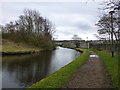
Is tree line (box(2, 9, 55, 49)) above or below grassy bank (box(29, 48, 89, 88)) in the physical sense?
above

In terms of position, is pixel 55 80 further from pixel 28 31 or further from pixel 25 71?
pixel 28 31

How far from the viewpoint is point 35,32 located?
43562 mm

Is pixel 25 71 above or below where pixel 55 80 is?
below

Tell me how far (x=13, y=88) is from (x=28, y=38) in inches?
1360

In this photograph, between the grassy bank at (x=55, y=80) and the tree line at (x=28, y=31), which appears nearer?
the grassy bank at (x=55, y=80)

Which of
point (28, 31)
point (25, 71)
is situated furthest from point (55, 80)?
point (28, 31)

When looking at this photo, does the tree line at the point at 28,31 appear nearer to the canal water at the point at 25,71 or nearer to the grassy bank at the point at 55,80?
the canal water at the point at 25,71

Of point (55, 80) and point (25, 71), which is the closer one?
point (55, 80)

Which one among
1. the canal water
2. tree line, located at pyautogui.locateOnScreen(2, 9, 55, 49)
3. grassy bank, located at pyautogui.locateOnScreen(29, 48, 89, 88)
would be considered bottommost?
the canal water

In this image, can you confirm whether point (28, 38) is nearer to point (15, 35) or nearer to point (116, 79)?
point (15, 35)

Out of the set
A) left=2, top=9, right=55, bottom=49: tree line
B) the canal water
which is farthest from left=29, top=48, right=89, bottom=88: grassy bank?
left=2, top=9, right=55, bottom=49: tree line

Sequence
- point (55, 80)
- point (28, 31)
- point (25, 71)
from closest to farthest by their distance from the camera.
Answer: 1. point (55, 80)
2. point (25, 71)
3. point (28, 31)

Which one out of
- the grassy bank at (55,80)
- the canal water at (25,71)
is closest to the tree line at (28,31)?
the canal water at (25,71)

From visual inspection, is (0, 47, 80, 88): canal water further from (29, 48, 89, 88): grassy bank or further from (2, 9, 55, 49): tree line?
(2, 9, 55, 49): tree line
